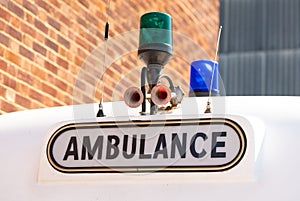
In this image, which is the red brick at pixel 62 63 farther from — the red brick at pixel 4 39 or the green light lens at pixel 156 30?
the green light lens at pixel 156 30

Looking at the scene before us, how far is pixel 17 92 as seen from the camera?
195 inches

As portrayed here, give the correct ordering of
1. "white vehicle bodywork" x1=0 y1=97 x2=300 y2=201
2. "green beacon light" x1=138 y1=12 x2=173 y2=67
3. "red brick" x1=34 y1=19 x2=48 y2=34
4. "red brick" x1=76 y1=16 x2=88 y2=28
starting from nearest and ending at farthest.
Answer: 1. "white vehicle bodywork" x1=0 y1=97 x2=300 y2=201
2. "green beacon light" x1=138 y1=12 x2=173 y2=67
3. "red brick" x1=34 y1=19 x2=48 y2=34
4. "red brick" x1=76 y1=16 x2=88 y2=28

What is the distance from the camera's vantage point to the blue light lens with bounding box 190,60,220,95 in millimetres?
3037

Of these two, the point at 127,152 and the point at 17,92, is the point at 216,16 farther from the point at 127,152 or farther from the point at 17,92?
the point at 127,152

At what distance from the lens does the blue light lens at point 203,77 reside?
3.04 metres

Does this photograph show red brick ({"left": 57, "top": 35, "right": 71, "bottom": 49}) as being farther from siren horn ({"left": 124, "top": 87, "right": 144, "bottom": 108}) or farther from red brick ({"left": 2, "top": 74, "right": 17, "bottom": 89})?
siren horn ({"left": 124, "top": 87, "right": 144, "bottom": 108})

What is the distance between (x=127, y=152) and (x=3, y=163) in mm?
507

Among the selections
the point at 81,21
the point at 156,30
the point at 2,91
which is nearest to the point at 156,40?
the point at 156,30

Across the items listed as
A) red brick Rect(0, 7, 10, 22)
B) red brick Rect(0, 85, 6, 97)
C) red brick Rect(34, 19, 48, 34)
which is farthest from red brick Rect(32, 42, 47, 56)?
red brick Rect(0, 85, 6, 97)

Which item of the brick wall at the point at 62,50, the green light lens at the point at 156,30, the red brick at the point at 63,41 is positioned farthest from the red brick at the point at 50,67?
the green light lens at the point at 156,30

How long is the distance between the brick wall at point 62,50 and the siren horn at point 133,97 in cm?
129

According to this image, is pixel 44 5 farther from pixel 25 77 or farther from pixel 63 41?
pixel 25 77

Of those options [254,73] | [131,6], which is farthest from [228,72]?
[131,6]

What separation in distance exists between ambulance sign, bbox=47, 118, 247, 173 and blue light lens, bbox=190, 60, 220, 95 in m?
0.54
